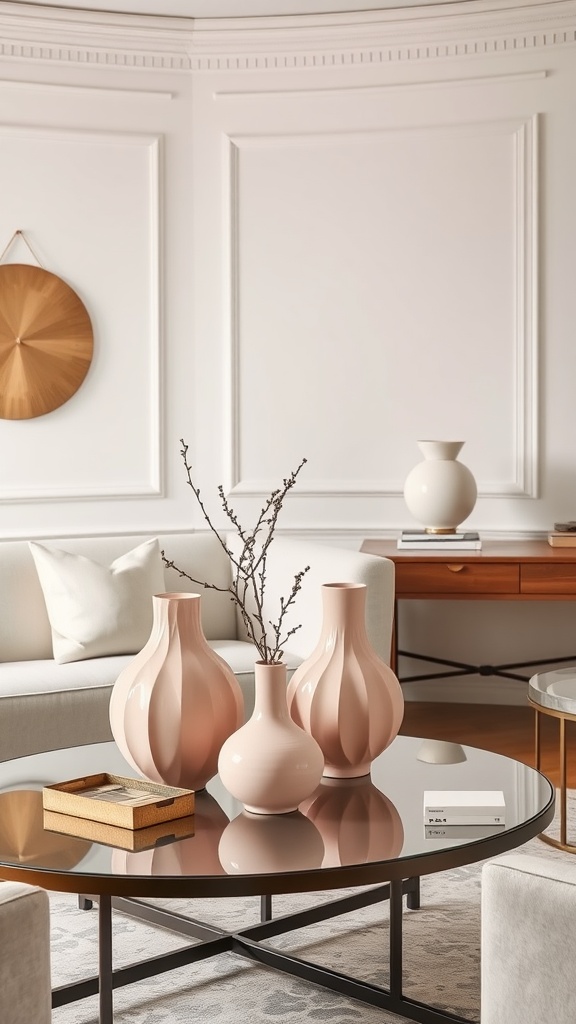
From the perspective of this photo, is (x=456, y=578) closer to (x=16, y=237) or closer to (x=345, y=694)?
(x=345, y=694)

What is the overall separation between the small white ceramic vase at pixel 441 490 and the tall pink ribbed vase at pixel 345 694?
7.20 ft

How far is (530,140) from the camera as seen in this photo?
4.59 m

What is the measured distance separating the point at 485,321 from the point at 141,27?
5.91 feet

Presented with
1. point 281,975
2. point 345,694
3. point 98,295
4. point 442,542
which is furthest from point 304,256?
point 281,975

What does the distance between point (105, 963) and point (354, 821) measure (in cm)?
47

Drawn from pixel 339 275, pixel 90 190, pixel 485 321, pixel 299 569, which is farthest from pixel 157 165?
pixel 299 569

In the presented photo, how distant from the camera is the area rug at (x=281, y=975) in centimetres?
215

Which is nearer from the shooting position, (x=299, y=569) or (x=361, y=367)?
(x=299, y=569)

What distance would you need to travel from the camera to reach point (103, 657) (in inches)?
137

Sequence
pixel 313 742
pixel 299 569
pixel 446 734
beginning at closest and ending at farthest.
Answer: pixel 313 742 < pixel 299 569 < pixel 446 734

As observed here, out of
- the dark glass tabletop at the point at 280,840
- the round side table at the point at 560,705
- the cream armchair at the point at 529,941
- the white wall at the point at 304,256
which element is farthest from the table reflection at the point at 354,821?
the white wall at the point at 304,256

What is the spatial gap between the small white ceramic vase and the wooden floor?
75cm

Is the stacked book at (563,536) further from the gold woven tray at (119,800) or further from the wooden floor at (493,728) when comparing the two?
the gold woven tray at (119,800)

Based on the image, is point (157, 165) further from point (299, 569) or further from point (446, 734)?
point (446, 734)
